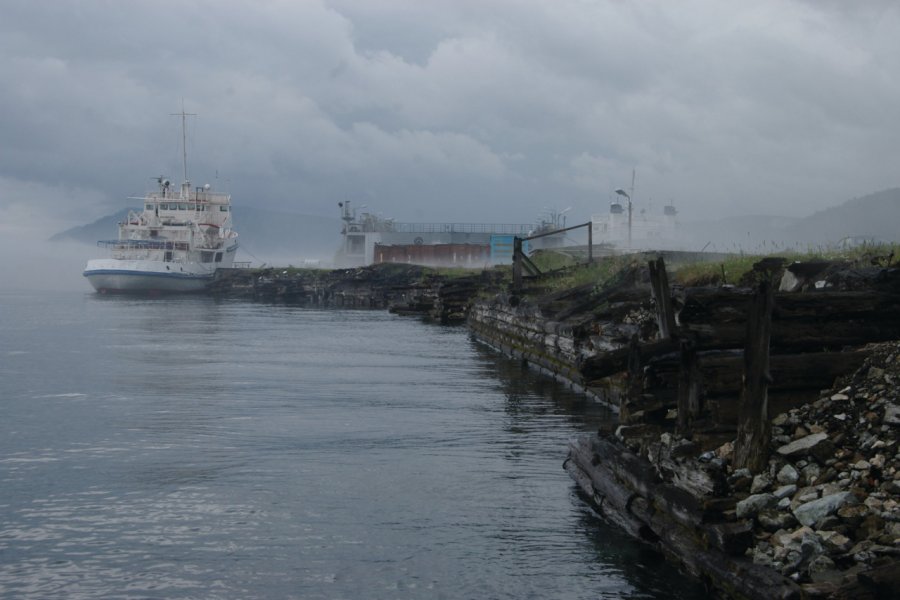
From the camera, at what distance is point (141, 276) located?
10762cm

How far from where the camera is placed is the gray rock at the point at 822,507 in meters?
8.36

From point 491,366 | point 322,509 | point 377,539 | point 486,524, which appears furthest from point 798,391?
point 491,366

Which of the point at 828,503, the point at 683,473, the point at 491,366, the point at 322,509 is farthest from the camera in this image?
the point at 491,366

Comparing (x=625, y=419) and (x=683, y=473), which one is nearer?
(x=683, y=473)

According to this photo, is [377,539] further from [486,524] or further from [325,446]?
[325,446]

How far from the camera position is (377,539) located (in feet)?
38.7

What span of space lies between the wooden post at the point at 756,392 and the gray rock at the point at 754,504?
2.41 feet

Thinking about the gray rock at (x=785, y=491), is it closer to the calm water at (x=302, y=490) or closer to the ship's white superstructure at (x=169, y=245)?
the calm water at (x=302, y=490)

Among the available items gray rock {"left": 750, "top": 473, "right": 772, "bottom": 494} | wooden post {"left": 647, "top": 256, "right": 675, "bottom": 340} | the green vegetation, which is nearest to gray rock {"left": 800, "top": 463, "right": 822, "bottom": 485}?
gray rock {"left": 750, "top": 473, "right": 772, "bottom": 494}

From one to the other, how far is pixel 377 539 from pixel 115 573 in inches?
126

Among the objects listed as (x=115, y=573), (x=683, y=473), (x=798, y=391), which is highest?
(x=798, y=391)

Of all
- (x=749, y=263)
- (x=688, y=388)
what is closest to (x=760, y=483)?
(x=688, y=388)

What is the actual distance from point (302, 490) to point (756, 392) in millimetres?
7465

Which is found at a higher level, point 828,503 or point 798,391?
point 798,391
